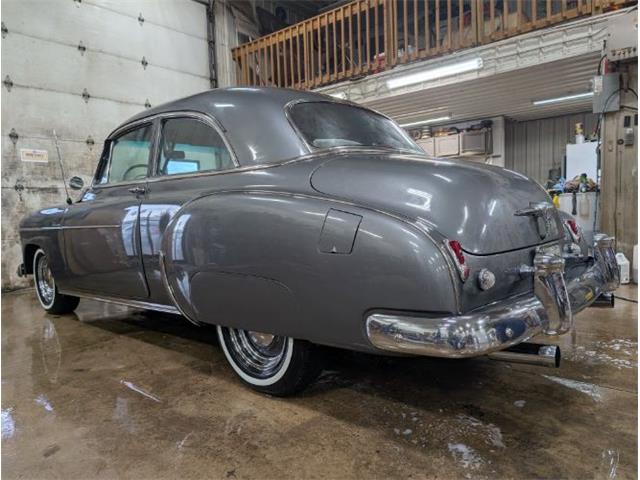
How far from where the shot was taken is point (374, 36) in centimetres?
793

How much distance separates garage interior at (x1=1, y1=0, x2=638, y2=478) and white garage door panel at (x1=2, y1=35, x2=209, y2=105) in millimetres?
30

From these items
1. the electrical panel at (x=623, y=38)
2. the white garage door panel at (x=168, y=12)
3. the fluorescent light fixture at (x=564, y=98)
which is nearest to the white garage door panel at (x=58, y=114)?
the white garage door panel at (x=168, y=12)

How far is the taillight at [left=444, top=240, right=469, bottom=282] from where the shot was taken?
1554 millimetres

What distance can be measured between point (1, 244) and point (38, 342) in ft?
12.7

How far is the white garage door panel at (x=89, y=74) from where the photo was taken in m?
6.38

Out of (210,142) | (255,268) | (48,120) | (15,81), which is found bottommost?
(255,268)

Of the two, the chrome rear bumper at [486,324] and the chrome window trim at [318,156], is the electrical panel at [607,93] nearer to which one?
the chrome window trim at [318,156]

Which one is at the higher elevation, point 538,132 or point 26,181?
point 538,132

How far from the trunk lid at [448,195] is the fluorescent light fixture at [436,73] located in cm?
506

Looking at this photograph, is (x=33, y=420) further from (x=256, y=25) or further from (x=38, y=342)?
(x=256, y=25)

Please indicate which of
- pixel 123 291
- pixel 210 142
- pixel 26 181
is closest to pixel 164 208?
pixel 210 142

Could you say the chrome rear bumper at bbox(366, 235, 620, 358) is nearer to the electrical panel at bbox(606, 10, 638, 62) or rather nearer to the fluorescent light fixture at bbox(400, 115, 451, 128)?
the electrical panel at bbox(606, 10, 638, 62)

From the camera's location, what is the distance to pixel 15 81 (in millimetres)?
6328

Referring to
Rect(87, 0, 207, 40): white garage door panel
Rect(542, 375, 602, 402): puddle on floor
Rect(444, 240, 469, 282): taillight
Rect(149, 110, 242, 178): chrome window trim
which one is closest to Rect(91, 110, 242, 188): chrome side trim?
Rect(149, 110, 242, 178): chrome window trim
